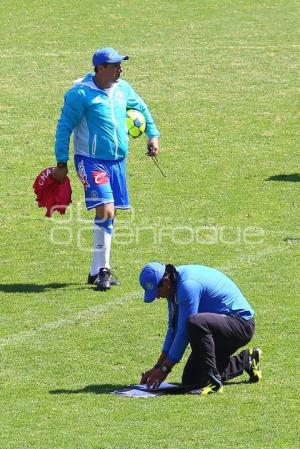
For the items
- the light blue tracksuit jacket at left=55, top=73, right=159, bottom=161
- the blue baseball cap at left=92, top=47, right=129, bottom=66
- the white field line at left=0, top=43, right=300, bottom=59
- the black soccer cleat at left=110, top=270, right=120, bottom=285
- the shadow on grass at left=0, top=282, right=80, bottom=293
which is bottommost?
the shadow on grass at left=0, top=282, right=80, bottom=293

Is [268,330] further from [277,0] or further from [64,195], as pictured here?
[277,0]

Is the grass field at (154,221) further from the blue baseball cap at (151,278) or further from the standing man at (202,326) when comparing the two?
the blue baseball cap at (151,278)

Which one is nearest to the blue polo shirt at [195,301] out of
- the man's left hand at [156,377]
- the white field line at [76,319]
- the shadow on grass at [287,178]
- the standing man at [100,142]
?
the man's left hand at [156,377]

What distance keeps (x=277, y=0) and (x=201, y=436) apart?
23771mm

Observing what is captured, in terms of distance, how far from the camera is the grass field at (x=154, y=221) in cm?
1062

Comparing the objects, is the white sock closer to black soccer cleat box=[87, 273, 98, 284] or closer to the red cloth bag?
black soccer cleat box=[87, 273, 98, 284]

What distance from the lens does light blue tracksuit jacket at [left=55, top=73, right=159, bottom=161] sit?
47.1ft

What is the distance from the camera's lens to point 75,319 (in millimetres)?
13500

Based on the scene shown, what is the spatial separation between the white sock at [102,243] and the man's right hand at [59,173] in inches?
22.4

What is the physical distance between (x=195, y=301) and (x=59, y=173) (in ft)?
13.3

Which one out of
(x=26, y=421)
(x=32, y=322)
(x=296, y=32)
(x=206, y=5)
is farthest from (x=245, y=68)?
(x=26, y=421)

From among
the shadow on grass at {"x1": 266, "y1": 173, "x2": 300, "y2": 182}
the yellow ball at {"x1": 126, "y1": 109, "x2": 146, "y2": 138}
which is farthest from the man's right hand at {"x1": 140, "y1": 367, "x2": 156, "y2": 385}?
the shadow on grass at {"x1": 266, "y1": 173, "x2": 300, "y2": 182}

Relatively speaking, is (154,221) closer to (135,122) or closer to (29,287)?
(135,122)

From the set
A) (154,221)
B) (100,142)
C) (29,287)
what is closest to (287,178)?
(154,221)
